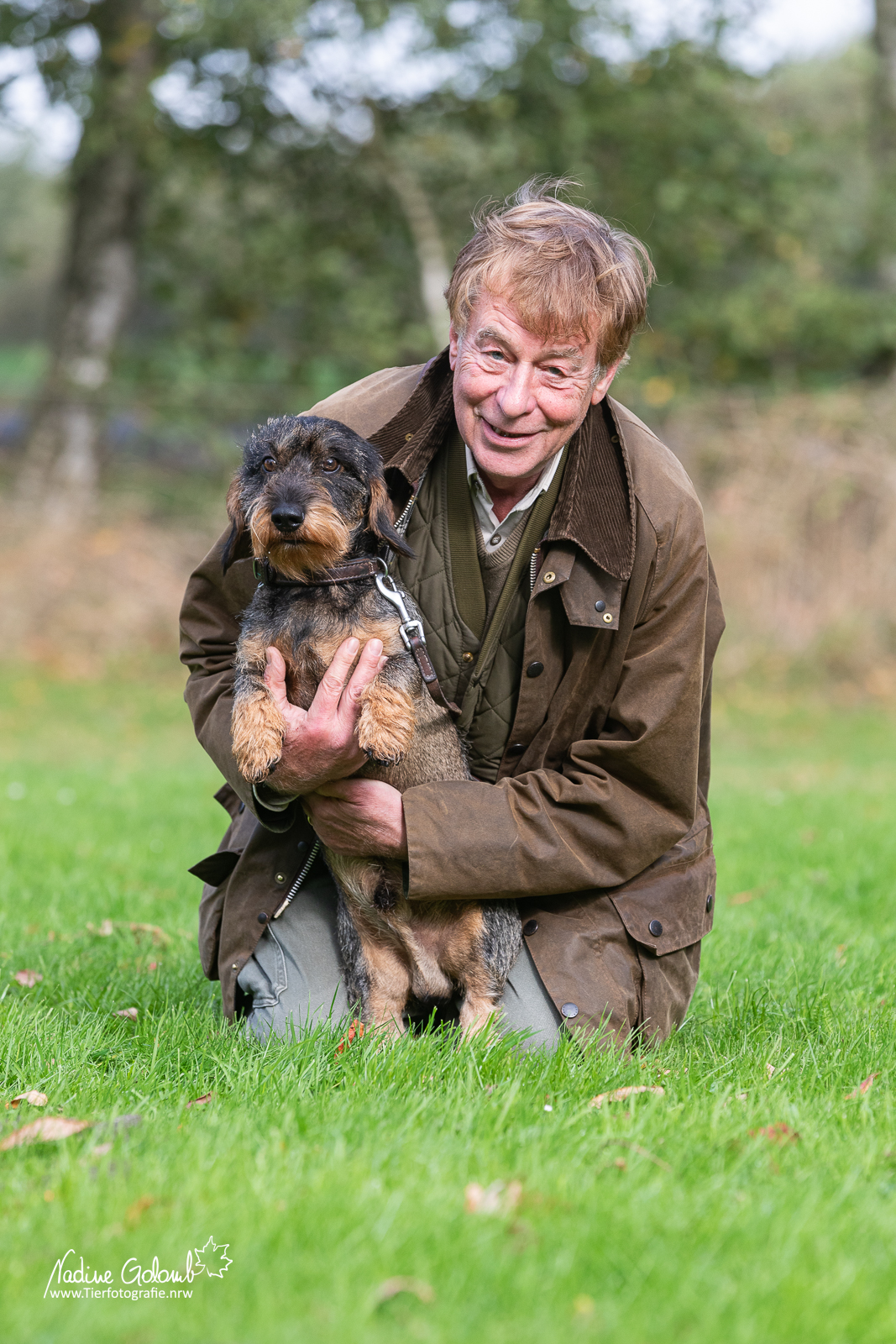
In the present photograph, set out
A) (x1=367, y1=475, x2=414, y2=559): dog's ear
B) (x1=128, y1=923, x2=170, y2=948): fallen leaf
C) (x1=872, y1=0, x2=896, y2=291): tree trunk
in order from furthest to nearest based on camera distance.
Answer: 1. (x1=872, y1=0, x2=896, y2=291): tree trunk
2. (x1=128, y1=923, x2=170, y2=948): fallen leaf
3. (x1=367, y1=475, x2=414, y2=559): dog's ear

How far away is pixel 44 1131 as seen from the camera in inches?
104

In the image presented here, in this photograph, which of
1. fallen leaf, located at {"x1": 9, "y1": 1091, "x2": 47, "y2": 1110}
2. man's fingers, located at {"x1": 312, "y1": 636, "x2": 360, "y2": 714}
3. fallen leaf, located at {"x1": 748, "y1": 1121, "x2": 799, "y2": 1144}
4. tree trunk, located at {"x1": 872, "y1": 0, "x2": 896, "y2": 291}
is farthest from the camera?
tree trunk, located at {"x1": 872, "y1": 0, "x2": 896, "y2": 291}

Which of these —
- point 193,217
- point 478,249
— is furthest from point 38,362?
point 478,249

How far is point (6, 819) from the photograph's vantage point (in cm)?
666

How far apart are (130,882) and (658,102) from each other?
13.0 meters

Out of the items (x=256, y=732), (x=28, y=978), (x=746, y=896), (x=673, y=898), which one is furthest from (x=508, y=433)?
(x=746, y=896)

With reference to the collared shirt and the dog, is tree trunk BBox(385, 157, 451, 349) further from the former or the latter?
the dog

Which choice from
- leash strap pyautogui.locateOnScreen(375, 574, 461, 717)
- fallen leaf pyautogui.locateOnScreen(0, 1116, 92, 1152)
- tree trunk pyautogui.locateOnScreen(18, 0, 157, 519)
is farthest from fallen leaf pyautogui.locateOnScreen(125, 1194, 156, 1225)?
tree trunk pyautogui.locateOnScreen(18, 0, 157, 519)

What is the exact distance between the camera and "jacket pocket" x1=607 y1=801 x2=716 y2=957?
11.4 ft

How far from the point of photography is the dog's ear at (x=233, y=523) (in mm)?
3500

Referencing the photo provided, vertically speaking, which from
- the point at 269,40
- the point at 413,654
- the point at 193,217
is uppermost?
the point at 269,40

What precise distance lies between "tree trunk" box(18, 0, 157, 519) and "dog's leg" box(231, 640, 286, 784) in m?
12.1

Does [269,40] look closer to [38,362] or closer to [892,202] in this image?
[892,202]

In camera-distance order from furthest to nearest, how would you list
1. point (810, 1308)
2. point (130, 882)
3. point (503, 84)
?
point (503, 84) < point (130, 882) < point (810, 1308)
